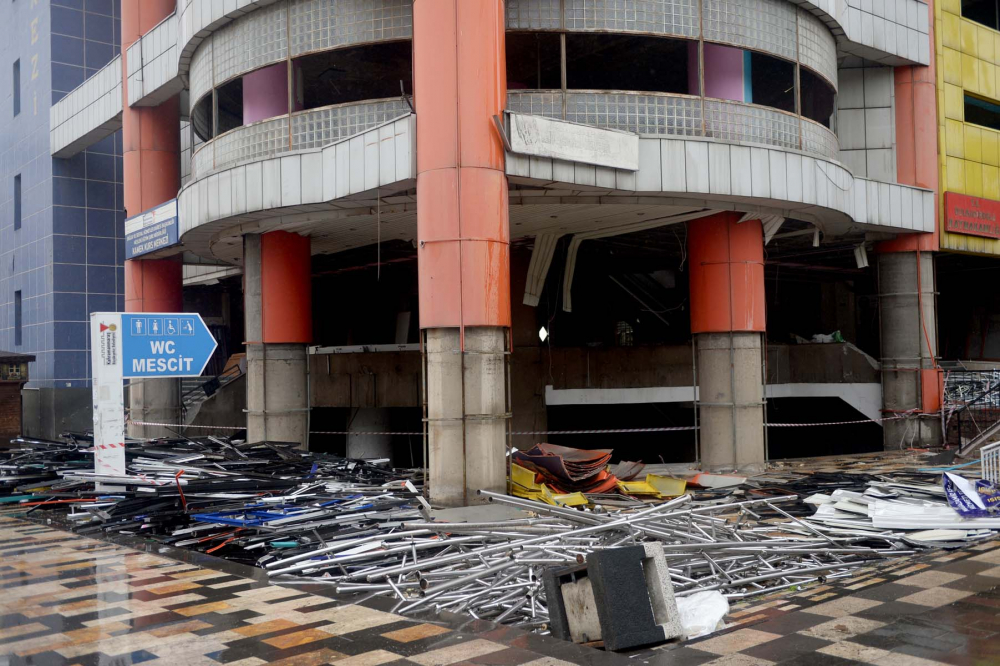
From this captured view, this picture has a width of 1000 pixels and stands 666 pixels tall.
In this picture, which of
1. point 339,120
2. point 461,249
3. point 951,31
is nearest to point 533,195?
point 461,249

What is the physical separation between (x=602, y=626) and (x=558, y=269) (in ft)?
64.8

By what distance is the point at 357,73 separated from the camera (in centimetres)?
2103

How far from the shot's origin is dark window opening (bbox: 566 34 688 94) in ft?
62.0

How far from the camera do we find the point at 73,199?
31750 mm

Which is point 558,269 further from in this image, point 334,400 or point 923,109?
point 923,109

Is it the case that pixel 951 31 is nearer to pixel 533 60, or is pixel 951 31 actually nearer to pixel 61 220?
pixel 533 60

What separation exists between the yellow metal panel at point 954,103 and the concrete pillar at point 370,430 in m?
17.9

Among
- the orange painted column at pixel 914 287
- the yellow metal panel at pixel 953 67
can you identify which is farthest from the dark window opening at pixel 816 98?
the yellow metal panel at pixel 953 67

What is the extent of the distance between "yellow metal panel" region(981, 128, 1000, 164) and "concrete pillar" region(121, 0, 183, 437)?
23168mm

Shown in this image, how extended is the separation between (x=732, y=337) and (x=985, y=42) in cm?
1397

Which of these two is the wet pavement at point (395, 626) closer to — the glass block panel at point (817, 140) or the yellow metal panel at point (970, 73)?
the glass block panel at point (817, 140)

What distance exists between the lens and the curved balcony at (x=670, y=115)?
1562cm

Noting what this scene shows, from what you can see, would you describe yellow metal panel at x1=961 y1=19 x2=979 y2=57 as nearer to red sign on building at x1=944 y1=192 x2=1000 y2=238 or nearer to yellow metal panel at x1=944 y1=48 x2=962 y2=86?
yellow metal panel at x1=944 y1=48 x2=962 y2=86

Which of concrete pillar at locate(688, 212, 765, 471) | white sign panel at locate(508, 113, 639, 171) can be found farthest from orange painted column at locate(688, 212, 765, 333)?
white sign panel at locate(508, 113, 639, 171)
